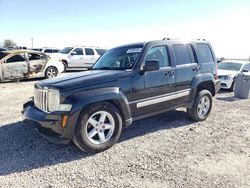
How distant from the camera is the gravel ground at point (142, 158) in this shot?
3.54 meters

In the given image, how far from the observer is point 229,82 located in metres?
11.2

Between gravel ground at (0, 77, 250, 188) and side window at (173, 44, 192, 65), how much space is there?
149 cm

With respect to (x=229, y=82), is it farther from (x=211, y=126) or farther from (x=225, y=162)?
(x=225, y=162)

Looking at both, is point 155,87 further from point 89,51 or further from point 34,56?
point 89,51

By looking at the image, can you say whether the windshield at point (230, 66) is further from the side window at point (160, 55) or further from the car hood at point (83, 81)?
the car hood at point (83, 81)

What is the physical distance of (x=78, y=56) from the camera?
1834cm

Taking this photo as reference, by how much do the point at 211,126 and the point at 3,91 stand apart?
7.87 m

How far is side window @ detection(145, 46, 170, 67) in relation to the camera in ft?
17.5

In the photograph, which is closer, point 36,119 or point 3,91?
point 36,119

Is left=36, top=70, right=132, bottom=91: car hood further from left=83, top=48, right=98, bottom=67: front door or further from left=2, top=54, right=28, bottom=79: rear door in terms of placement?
left=83, top=48, right=98, bottom=67: front door

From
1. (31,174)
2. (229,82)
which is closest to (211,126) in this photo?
(31,174)

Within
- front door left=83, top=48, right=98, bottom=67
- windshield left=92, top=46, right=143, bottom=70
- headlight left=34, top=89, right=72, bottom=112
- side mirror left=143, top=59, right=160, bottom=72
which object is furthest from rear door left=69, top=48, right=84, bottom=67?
side mirror left=143, top=59, right=160, bottom=72

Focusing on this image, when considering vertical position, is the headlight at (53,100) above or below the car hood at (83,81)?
below

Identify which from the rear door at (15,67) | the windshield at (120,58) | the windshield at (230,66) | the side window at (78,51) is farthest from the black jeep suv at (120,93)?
the side window at (78,51)
